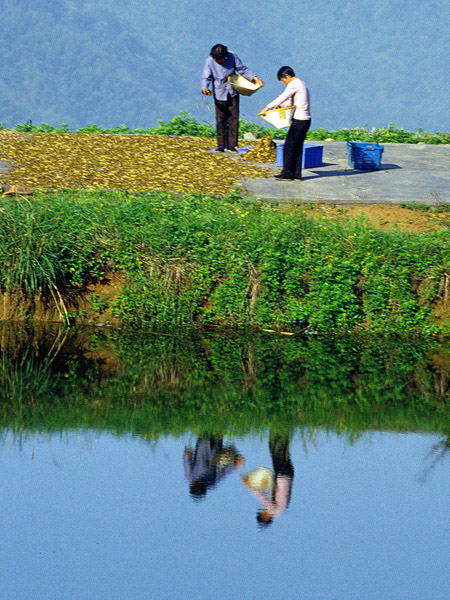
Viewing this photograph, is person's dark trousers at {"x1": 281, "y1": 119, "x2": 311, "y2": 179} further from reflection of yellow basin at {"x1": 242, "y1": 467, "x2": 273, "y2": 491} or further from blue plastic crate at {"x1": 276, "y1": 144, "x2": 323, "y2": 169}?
reflection of yellow basin at {"x1": 242, "y1": 467, "x2": 273, "y2": 491}

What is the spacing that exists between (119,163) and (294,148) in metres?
2.65

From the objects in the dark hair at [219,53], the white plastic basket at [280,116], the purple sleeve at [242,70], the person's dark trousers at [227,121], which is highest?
the dark hair at [219,53]

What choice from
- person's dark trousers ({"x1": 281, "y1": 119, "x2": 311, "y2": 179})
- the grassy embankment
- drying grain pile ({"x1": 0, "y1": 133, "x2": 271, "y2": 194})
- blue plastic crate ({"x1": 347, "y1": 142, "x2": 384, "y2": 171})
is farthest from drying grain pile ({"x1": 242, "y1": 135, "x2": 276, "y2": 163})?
the grassy embankment

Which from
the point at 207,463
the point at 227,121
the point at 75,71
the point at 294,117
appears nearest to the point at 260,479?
the point at 207,463

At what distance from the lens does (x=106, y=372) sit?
8805 millimetres

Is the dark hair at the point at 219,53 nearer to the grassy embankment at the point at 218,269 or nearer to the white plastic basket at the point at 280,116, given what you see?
the white plastic basket at the point at 280,116

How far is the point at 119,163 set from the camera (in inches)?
555

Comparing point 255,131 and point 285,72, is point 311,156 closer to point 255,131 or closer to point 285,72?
point 285,72

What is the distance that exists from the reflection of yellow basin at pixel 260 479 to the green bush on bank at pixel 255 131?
11821 mm

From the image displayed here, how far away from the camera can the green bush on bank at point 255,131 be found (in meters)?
18.1

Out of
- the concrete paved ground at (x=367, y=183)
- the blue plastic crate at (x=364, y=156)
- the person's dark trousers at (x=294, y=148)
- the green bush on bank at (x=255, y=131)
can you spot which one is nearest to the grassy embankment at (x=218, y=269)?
the concrete paved ground at (x=367, y=183)

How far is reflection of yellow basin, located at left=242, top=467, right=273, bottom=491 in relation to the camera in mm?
6566

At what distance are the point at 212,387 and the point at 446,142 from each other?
478 inches

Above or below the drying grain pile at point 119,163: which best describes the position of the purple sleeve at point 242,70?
above
